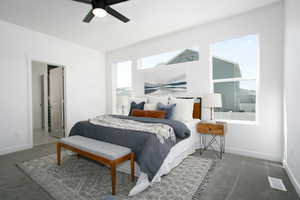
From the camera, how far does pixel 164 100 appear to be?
10.9 feet

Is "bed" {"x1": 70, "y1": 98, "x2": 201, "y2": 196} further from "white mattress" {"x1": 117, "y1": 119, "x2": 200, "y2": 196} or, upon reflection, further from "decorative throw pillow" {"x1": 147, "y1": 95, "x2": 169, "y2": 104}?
"decorative throw pillow" {"x1": 147, "y1": 95, "x2": 169, "y2": 104}

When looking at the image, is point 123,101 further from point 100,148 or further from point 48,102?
point 48,102

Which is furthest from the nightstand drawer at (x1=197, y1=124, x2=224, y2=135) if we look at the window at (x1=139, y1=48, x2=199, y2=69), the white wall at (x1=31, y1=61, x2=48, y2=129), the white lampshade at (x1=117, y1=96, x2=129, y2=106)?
the white wall at (x1=31, y1=61, x2=48, y2=129)

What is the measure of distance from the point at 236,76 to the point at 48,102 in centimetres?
580

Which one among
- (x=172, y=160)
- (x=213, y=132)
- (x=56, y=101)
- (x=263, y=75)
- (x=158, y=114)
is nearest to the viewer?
(x=172, y=160)

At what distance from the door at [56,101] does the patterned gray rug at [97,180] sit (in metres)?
1.82

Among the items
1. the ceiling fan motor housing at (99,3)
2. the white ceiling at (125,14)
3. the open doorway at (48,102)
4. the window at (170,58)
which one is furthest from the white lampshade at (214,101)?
the open doorway at (48,102)

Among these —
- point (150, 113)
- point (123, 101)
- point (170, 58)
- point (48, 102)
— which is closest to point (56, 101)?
point (48, 102)

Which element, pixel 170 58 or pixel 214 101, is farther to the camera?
pixel 170 58

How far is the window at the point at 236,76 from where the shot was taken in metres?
2.85

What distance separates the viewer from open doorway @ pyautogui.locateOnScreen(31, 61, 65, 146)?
163 inches

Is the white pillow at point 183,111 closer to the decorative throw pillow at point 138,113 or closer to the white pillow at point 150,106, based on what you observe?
the white pillow at point 150,106

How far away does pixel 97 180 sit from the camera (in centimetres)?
191

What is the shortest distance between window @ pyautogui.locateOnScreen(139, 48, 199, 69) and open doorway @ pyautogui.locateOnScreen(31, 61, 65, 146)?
2492 millimetres
